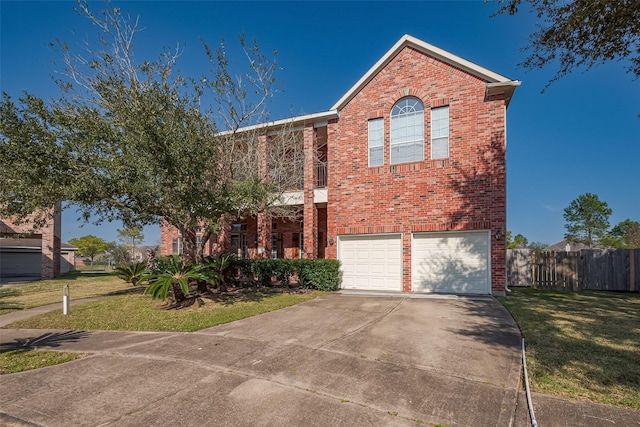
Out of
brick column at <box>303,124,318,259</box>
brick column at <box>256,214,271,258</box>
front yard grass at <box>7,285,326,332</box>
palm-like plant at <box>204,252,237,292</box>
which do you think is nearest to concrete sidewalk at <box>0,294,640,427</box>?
front yard grass at <box>7,285,326,332</box>

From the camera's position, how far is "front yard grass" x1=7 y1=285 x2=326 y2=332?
7207 millimetres

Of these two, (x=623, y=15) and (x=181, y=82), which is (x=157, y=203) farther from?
(x=623, y=15)

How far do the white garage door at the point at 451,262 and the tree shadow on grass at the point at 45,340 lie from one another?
379 inches

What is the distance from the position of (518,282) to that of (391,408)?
13.8 m

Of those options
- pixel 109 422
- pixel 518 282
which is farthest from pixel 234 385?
pixel 518 282

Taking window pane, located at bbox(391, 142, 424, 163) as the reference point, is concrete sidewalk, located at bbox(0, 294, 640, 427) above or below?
below

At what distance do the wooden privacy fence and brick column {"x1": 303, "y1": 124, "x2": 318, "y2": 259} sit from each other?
9.62 meters

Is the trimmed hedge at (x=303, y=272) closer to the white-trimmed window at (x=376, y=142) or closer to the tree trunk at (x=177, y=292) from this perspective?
the tree trunk at (x=177, y=292)

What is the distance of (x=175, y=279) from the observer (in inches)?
353

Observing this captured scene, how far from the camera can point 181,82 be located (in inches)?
347

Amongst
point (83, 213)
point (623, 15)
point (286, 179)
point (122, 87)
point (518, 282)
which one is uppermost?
point (623, 15)

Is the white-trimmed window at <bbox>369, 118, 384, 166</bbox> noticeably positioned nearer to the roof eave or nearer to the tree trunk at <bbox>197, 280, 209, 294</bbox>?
the roof eave

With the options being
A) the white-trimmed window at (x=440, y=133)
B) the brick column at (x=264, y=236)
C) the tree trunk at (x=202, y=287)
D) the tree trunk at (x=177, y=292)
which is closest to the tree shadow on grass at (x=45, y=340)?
the tree trunk at (x=177, y=292)

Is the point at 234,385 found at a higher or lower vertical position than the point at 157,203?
lower
